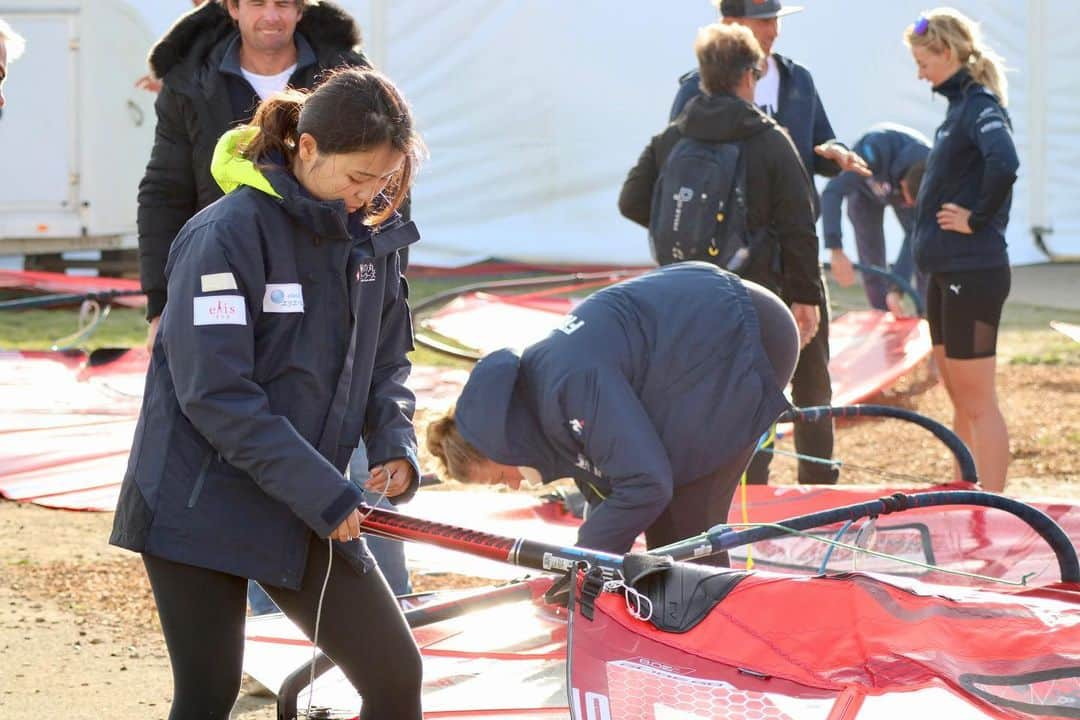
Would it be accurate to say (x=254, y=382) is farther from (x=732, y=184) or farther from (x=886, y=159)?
(x=886, y=159)

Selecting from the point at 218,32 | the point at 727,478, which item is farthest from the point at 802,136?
the point at 218,32

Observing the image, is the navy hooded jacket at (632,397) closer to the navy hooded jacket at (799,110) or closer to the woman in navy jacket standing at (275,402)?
the woman in navy jacket standing at (275,402)

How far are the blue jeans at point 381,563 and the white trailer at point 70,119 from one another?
24.5 ft

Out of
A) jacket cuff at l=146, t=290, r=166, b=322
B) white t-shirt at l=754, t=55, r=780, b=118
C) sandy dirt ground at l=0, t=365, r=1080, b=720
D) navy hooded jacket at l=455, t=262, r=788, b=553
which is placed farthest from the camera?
white t-shirt at l=754, t=55, r=780, b=118

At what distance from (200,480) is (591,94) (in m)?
9.66

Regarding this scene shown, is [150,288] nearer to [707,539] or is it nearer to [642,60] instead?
[707,539]

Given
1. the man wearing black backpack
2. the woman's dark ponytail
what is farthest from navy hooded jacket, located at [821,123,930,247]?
the woman's dark ponytail

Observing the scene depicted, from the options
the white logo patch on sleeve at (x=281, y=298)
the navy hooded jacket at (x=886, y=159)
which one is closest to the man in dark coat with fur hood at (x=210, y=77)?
the white logo patch on sleeve at (x=281, y=298)

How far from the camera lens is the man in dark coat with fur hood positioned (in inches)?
141

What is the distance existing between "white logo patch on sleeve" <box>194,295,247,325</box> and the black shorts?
124 inches

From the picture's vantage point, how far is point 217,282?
228cm

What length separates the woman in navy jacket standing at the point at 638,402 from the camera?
121 inches

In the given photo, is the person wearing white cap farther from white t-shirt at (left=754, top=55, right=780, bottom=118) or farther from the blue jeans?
the blue jeans

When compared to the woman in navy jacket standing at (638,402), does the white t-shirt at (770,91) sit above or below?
above
